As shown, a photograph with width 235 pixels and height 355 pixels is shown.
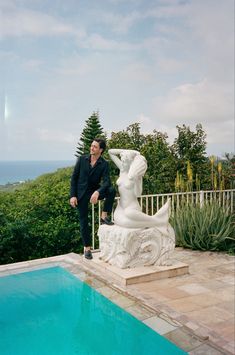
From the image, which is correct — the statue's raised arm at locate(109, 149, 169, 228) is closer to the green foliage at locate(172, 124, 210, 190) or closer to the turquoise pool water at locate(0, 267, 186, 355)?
the turquoise pool water at locate(0, 267, 186, 355)

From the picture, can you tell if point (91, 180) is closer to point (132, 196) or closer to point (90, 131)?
point (132, 196)

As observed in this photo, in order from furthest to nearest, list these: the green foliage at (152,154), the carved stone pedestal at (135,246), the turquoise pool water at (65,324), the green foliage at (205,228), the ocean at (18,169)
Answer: the green foliage at (152,154) → the ocean at (18,169) → the green foliage at (205,228) → the carved stone pedestal at (135,246) → the turquoise pool water at (65,324)

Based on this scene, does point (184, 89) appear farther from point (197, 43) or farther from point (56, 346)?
point (56, 346)

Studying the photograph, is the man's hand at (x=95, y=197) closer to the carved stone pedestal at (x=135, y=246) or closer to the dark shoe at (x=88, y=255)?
the carved stone pedestal at (x=135, y=246)

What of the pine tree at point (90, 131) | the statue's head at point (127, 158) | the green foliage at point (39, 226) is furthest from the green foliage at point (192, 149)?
the statue's head at point (127, 158)

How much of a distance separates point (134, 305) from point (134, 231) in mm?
926

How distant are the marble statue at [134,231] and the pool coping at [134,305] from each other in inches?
12.4

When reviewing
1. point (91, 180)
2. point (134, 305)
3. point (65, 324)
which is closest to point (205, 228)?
point (91, 180)

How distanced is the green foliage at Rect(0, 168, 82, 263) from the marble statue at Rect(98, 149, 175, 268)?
1.65 meters

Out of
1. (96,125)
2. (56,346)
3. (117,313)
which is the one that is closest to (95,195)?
(117,313)

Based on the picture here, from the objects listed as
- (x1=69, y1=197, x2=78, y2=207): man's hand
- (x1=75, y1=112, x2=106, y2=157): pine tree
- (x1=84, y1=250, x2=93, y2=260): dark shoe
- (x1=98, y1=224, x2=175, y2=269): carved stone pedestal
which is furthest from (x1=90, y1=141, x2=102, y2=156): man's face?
(x1=75, y1=112, x2=106, y2=157): pine tree

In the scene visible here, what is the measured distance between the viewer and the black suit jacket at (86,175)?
429 centimetres

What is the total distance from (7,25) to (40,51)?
107 centimetres

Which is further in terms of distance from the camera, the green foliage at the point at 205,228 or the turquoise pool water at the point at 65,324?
the green foliage at the point at 205,228
